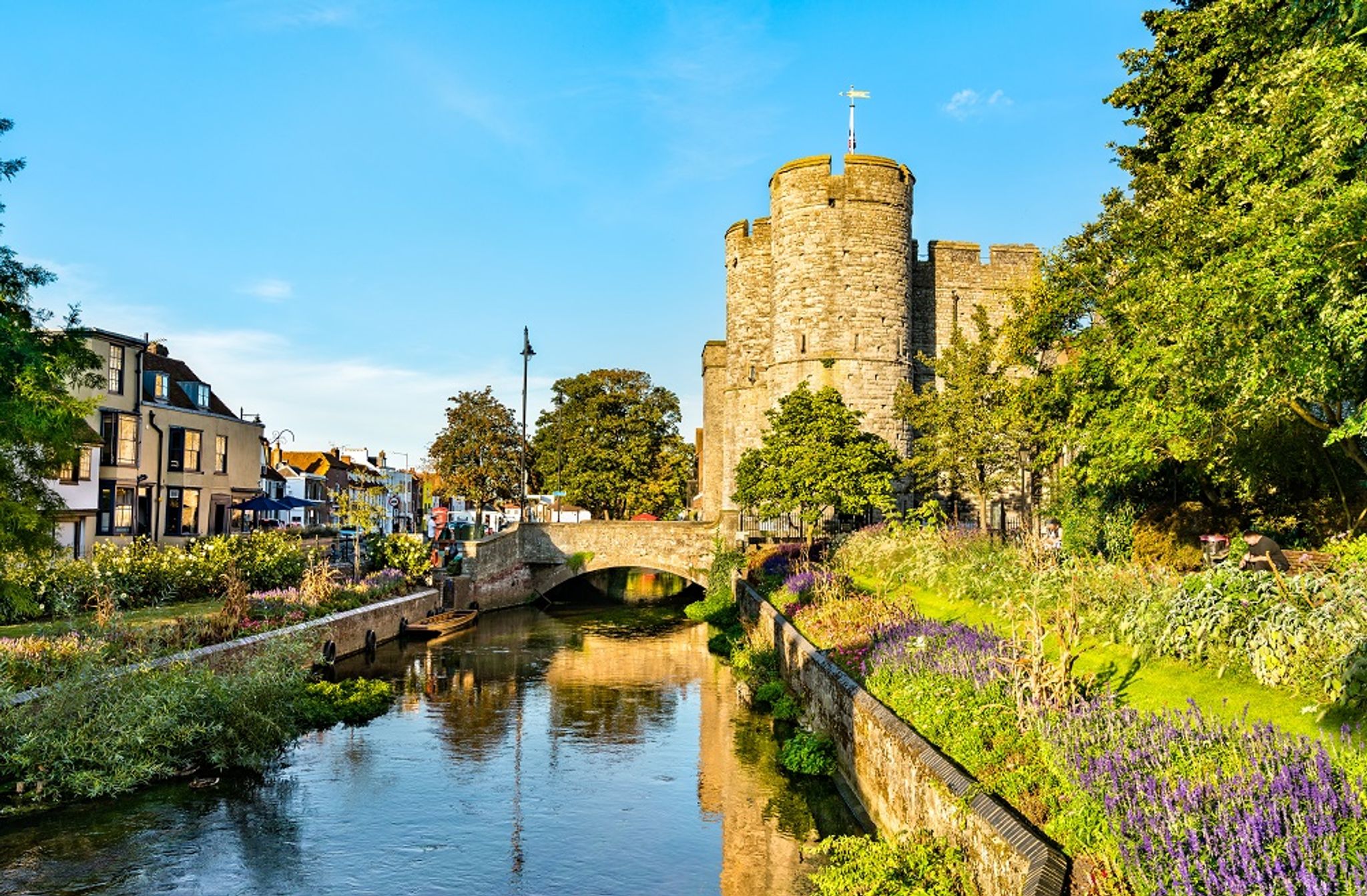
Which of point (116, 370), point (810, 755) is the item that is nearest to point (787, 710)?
point (810, 755)

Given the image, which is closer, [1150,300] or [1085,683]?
[1085,683]

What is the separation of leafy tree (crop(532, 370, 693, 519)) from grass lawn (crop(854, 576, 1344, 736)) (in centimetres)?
4626

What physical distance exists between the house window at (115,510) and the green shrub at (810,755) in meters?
30.1

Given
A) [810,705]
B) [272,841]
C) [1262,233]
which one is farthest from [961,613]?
[272,841]

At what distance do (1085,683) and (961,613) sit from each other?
610 centimetres

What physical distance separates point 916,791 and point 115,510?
35.1 m

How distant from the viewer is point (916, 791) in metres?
8.80

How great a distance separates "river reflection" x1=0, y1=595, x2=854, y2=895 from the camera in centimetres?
965

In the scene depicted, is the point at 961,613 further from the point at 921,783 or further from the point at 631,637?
the point at 631,637

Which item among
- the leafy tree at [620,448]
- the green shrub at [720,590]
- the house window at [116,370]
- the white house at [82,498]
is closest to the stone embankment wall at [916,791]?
the green shrub at [720,590]

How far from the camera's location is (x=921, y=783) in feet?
28.2

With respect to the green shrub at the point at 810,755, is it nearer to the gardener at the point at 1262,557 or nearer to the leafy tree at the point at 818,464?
the gardener at the point at 1262,557

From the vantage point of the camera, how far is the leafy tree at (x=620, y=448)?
57156 mm

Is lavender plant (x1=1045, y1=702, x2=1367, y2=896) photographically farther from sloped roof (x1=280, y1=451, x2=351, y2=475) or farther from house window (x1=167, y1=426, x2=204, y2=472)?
sloped roof (x1=280, y1=451, x2=351, y2=475)
